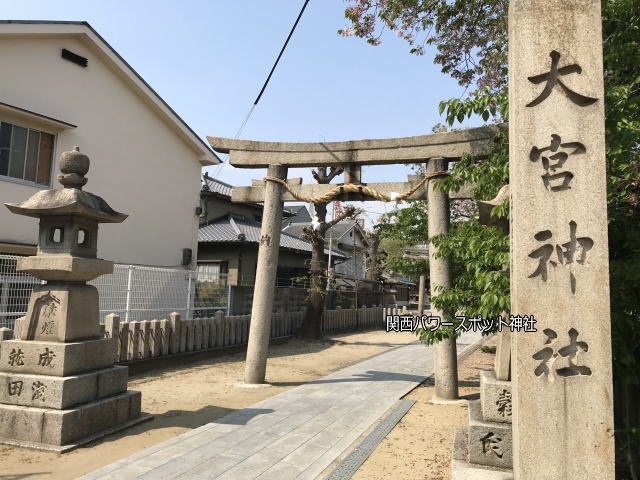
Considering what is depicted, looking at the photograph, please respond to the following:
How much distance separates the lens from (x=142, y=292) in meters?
11.1

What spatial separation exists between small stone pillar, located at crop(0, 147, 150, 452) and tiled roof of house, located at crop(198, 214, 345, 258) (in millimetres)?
12592

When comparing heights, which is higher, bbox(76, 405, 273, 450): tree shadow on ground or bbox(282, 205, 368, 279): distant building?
bbox(282, 205, 368, 279): distant building

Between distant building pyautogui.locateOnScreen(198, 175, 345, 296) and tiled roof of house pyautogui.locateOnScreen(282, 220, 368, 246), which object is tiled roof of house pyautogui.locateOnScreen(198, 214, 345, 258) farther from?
tiled roof of house pyautogui.locateOnScreen(282, 220, 368, 246)

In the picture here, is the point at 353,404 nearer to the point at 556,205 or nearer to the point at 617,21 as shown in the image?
the point at 556,205

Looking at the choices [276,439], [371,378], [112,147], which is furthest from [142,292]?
[276,439]

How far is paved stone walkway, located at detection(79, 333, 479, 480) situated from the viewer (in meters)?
4.57

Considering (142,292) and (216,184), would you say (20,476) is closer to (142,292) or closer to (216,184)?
(142,292)

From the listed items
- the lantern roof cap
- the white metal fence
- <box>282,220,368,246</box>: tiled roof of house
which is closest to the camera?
the lantern roof cap

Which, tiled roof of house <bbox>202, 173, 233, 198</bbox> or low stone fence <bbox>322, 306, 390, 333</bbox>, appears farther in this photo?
tiled roof of house <bbox>202, 173, 233, 198</bbox>

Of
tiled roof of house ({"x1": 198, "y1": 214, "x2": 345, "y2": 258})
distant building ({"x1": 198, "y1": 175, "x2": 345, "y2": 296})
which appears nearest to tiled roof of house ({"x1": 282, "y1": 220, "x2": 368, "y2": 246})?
distant building ({"x1": 198, "y1": 175, "x2": 345, "y2": 296})

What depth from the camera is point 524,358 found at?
10.7 feet

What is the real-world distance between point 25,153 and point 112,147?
2799mm

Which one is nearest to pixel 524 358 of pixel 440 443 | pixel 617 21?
pixel 440 443

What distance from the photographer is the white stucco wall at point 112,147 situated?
11.5m
